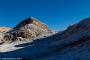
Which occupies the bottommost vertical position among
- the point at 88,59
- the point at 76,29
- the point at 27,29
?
the point at 88,59

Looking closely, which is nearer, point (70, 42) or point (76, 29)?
point (70, 42)

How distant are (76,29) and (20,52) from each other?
10.5 metres

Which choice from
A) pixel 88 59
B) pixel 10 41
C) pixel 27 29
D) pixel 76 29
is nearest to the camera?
pixel 88 59

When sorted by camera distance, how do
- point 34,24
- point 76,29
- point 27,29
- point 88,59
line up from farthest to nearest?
1. point 34,24
2. point 27,29
3. point 76,29
4. point 88,59

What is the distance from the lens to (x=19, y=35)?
211 feet

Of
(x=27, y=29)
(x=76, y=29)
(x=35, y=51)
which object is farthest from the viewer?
(x=27, y=29)

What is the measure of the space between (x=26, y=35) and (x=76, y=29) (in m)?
21.2

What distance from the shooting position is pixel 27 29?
6644cm

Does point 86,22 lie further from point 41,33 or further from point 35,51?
point 41,33

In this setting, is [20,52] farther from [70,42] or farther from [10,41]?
[10,41]

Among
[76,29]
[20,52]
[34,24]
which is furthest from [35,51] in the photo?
[34,24]

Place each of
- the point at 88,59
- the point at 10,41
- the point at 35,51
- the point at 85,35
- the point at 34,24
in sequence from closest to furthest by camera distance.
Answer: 1. the point at 88,59
2. the point at 85,35
3. the point at 35,51
4. the point at 10,41
5. the point at 34,24

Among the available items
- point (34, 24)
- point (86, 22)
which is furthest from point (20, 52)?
point (34, 24)

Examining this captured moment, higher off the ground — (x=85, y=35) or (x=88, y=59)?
(x=85, y=35)
